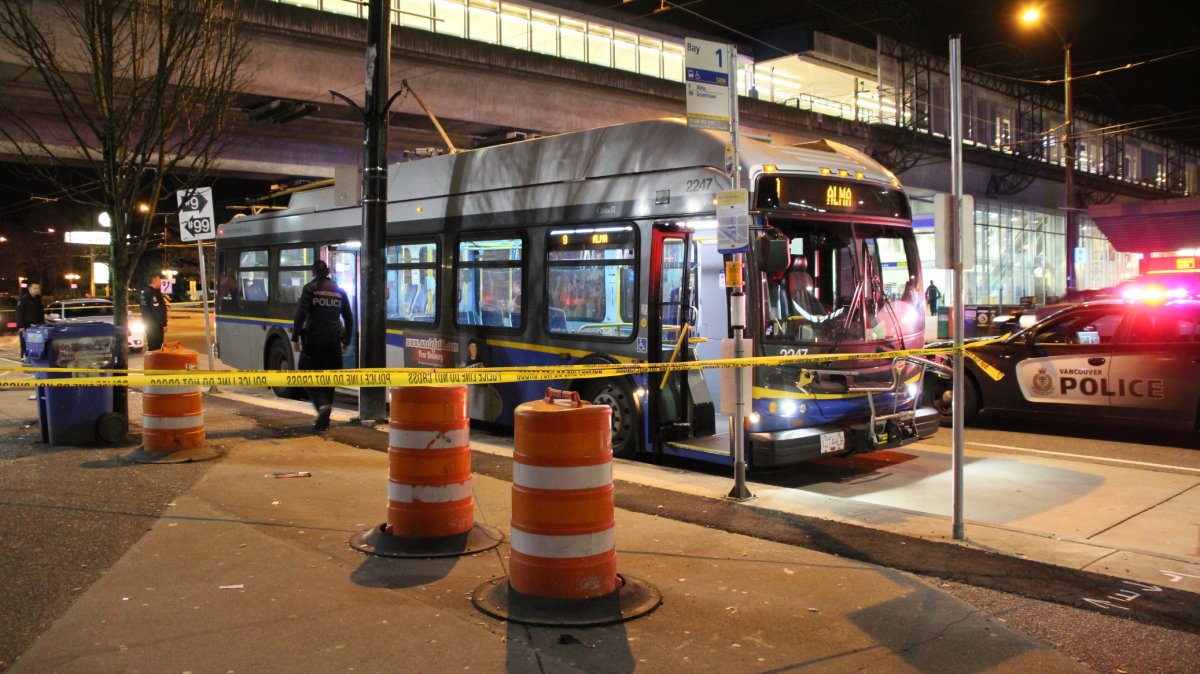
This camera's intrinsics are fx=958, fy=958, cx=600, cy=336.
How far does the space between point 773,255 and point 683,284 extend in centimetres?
113

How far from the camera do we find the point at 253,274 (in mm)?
16219

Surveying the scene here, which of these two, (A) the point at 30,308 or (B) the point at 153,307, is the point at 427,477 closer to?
(B) the point at 153,307

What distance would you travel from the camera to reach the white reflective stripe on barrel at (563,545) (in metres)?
4.93

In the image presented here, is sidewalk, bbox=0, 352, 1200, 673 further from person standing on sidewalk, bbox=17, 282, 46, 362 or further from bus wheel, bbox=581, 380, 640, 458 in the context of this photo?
person standing on sidewalk, bbox=17, 282, 46, 362

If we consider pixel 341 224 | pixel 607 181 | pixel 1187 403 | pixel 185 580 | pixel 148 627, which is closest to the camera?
pixel 148 627

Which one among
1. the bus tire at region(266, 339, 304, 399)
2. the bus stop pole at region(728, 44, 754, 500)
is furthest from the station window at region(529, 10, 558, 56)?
the bus stop pole at region(728, 44, 754, 500)

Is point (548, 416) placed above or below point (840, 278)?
below

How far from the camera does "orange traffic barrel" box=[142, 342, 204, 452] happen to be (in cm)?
916

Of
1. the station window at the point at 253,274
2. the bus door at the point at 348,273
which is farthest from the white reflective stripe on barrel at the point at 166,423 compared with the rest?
the station window at the point at 253,274

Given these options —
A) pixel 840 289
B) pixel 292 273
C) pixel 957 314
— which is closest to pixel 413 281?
pixel 292 273

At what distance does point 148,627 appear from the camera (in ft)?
15.3

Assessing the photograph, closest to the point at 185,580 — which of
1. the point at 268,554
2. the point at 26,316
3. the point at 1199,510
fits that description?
the point at 268,554

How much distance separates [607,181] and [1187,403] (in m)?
7.13

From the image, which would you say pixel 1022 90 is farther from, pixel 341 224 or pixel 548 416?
pixel 548 416
